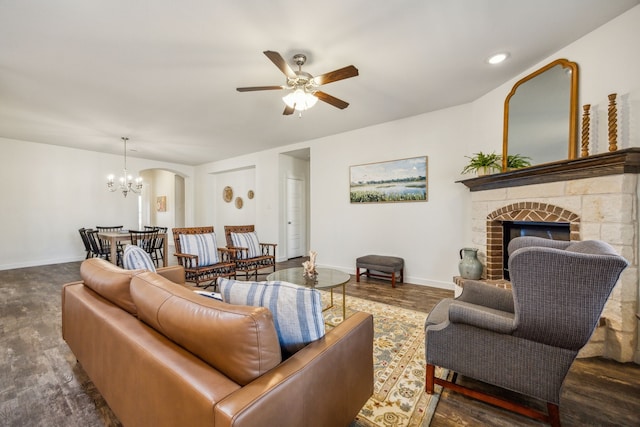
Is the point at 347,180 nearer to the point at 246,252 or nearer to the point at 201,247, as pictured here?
the point at 246,252

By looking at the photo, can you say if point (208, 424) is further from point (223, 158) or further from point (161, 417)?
point (223, 158)

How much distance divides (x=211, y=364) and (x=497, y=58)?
334 cm

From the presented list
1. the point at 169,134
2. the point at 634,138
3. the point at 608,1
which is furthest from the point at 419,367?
the point at 169,134

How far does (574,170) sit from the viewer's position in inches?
85.6

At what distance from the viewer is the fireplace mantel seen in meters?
1.87

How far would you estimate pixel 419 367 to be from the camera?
74.9 inches

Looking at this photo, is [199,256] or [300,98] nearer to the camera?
[300,98]

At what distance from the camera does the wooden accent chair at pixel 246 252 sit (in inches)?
153

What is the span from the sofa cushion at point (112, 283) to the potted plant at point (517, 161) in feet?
11.4

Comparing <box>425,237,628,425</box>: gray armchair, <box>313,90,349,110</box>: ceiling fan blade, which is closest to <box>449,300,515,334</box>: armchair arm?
<box>425,237,628,425</box>: gray armchair

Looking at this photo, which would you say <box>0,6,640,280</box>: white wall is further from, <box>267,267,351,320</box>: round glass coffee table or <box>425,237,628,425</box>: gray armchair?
<box>267,267,351,320</box>: round glass coffee table

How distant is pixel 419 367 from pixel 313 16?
2.72 m

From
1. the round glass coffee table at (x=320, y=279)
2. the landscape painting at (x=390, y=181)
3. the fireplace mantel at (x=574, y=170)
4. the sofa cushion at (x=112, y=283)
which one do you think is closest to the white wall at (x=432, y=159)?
the landscape painting at (x=390, y=181)

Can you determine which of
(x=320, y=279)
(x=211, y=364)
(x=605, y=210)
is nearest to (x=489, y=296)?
(x=605, y=210)
